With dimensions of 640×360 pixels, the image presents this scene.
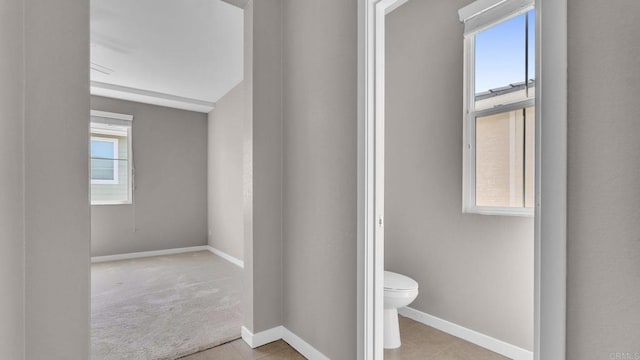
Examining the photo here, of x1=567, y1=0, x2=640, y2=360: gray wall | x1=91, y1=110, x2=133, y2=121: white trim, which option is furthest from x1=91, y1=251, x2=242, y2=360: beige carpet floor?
x1=91, y1=110, x2=133, y2=121: white trim

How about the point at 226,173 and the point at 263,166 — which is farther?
the point at 226,173

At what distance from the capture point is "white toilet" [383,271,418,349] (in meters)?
2.00

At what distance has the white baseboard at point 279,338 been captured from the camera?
76.7 inches

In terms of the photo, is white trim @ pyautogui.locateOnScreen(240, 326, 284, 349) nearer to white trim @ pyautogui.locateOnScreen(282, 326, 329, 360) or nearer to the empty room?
white trim @ pyautogui.locateOnScreen(282, 326, 329, 360)

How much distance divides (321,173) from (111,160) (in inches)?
177

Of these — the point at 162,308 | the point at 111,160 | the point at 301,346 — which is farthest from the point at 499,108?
the point at 111,160

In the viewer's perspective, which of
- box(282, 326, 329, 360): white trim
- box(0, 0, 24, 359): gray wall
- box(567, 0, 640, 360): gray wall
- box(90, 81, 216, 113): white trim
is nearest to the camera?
box(567, 0, 640, 360): gray wall

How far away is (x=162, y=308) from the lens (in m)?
2.83

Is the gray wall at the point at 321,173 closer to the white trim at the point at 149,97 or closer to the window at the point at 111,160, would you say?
the white trim at the point at 149,97

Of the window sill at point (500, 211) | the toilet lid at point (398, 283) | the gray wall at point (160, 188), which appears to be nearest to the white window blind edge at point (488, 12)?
the window sill at point (500, 211)

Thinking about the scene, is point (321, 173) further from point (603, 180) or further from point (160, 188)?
point (160, 188)

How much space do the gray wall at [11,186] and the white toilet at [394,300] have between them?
1.83 metres

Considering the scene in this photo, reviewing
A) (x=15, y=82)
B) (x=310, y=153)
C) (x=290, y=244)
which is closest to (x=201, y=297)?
(x=290, y=244)

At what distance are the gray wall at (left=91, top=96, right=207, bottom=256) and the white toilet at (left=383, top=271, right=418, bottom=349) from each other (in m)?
4.24
